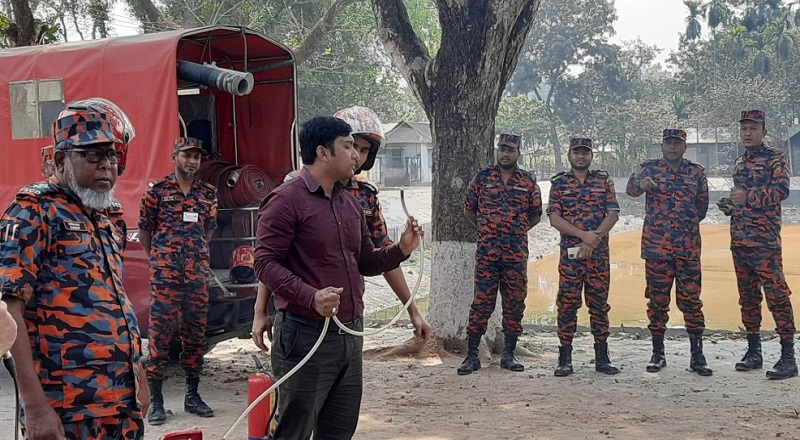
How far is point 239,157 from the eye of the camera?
319 inches

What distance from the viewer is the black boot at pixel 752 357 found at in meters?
7.32

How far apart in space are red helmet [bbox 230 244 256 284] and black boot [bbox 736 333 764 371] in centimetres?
417

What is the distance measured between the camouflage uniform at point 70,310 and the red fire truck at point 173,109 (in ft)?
12.3

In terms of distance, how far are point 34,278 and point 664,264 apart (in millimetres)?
5794

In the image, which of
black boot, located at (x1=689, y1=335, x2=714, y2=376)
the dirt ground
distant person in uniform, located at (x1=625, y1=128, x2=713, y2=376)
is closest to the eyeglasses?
the dirt ground

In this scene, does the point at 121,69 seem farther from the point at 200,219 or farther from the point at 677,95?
the point at 677,95

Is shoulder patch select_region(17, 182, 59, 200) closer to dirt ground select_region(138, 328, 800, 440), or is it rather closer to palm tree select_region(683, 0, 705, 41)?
dirt ground select_region(138, 328, 800, 440)

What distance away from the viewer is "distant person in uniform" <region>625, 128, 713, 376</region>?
733 centimetres

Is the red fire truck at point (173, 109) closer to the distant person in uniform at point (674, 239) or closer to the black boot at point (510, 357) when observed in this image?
the black boot at point (510, 357)

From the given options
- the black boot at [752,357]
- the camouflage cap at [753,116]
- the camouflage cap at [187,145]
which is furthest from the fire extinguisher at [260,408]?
the camouflage cap at [753,116]

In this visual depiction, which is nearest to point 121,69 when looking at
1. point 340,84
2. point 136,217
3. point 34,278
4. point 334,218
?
point 136,217

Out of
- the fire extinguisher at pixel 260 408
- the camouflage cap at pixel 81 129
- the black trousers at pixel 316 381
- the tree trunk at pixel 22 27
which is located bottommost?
the fire extinguisher at pixel 260 408

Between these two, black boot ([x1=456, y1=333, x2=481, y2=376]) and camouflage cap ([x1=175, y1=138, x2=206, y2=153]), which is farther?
black boot ([x1=456, y1=333, x2=481, y2=376])

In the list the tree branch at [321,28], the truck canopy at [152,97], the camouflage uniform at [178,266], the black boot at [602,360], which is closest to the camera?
the camouflage uniform at [178,266]
